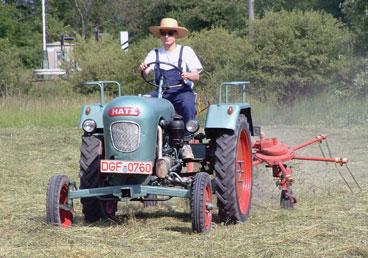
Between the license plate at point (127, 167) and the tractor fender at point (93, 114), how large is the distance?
0.82m

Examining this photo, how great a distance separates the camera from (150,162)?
284 inches

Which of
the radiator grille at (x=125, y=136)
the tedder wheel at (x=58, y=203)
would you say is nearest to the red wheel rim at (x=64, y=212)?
the tedder wheel at (x=58, y=203)

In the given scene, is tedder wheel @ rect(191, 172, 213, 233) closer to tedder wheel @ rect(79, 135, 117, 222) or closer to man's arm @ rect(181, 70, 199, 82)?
tedder wheel @ rect(79, 135, 117, 222)

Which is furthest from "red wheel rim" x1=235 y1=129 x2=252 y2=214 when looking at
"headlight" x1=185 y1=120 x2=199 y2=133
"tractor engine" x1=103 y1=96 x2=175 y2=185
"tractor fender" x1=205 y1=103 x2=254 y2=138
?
"tractor engine" x1=103 y1=96 x2=175 y2=185

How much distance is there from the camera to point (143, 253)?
6.33 metres

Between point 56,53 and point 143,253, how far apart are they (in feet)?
142

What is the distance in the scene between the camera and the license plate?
7.18 meters

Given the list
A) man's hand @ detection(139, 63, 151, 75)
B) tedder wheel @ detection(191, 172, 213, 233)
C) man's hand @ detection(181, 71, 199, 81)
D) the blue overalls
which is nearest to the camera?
tedder wheel @ detection(191, 172, 213, 233)

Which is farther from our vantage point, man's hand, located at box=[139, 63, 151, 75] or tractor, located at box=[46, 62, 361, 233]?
man's hand, located at box=[139, 63, 151, 75]

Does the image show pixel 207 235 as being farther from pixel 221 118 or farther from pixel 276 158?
pixel 276 158

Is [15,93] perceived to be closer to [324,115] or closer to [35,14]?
[324,115]

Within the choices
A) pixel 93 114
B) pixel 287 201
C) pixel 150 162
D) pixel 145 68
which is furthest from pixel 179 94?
pixel 287 201

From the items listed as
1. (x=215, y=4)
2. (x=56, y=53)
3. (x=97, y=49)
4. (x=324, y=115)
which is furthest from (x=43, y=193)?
(x=56, y=53)

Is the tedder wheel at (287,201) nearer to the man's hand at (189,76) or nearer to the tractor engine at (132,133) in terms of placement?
the man's hand at (189,76)
